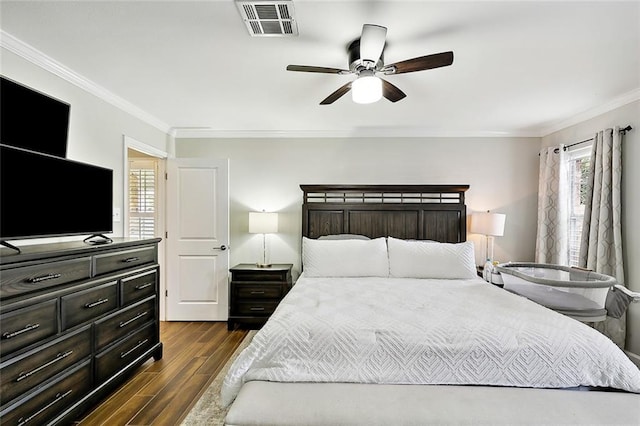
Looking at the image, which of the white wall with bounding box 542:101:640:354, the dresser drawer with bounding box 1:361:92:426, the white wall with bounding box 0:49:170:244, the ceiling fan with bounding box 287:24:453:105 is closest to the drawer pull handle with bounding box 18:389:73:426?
the dresser drawer with bounding box 1:361:92:426

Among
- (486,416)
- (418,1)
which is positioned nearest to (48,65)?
(418,1)

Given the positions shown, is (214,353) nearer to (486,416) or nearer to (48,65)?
(486,416)

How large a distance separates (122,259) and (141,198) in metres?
2.71

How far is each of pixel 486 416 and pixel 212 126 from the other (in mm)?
3990

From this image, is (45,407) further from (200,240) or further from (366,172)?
(366,172)

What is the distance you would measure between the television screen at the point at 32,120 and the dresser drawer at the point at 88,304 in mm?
1034

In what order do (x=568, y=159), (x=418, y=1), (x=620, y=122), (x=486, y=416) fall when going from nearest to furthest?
(x=486, y=416) → (x=418, y=1) → (x=620, y=122) → (x=568, y=159)

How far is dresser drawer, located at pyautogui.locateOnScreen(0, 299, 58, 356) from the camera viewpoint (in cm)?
157

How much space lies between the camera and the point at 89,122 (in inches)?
111

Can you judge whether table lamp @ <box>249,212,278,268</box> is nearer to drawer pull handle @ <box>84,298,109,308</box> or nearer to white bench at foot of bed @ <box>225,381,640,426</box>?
drawer pull handle @ <box>84,298,109,308</box>

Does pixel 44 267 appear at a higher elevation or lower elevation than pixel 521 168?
lower

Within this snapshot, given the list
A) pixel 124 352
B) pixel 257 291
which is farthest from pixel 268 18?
pixel 257 291

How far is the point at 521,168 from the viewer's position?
4.20m

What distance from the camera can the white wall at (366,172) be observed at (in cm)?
420
